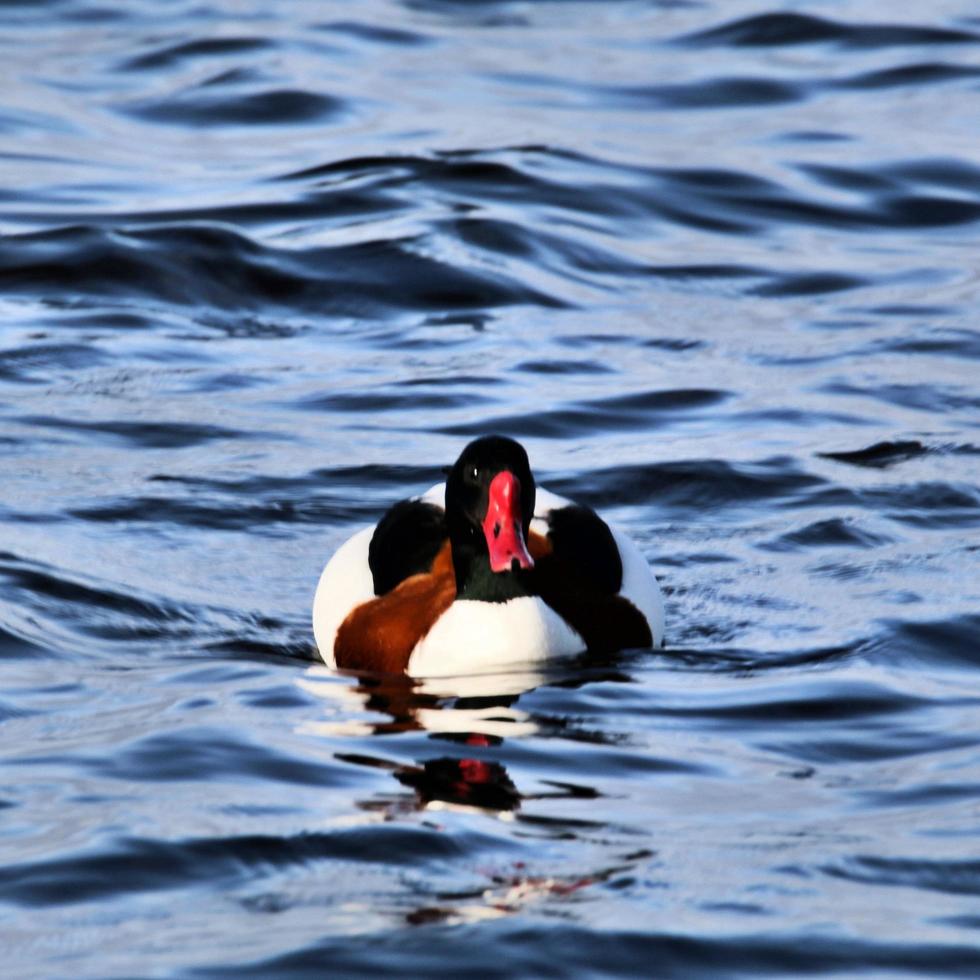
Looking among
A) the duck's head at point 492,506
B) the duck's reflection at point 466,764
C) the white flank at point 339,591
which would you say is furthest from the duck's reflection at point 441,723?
the duck's head at point 492,506

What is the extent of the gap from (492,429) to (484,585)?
300 cm

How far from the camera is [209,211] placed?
1355 centimetres

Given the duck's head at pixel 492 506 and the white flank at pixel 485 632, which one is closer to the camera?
the duck's head at pixel 492 506

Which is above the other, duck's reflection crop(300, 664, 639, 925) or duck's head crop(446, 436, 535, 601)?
duck's head crop(446, 436, 535, 601)

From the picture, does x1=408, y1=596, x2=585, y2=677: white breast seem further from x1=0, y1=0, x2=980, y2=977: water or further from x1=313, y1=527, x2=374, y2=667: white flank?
x1=313, y1=527, x2=374, y2=667: white flank

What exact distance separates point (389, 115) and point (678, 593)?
8890 mm

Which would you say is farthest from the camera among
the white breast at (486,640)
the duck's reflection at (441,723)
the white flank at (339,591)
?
the white flank at (339,591)

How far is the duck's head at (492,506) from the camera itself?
6.92 m

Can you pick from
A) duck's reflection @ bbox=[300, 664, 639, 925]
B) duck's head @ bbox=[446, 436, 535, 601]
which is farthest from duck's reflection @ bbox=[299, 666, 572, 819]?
duck's head @ bbox=[446, 436, 535, 601]

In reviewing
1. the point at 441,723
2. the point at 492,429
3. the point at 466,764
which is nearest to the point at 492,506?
the point at 441,723

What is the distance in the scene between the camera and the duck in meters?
6.99

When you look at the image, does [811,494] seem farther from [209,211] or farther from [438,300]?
[209,211]

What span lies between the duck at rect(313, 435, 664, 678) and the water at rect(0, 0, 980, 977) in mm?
166

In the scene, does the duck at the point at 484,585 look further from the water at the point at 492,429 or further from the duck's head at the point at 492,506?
the water at the point at 492,429
